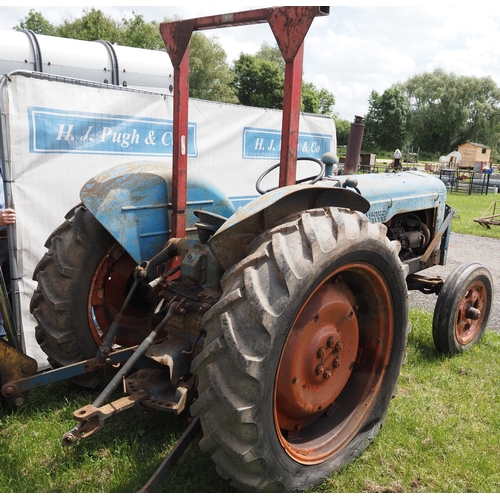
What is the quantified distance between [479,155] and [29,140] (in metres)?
47.4

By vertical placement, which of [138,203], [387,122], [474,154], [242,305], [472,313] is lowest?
[472,313]

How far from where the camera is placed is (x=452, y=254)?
8.70 meters

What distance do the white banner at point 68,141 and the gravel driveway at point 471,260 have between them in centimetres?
303

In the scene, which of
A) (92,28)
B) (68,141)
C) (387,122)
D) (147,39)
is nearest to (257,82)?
(147,39)

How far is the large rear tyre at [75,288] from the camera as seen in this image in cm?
273

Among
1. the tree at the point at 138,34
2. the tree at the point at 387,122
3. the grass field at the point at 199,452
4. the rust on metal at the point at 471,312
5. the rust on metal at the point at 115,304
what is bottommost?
the grass field at the point at 199,452

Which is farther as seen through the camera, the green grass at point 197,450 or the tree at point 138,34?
the tree at point 138,34

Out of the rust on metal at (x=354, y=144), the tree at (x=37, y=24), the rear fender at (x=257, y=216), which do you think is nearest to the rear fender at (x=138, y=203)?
the rear fender at (x=257, y=216)

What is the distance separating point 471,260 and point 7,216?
7.30 metres

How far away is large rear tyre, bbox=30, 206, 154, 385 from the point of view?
273cm

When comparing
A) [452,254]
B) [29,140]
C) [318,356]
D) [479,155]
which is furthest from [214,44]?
[318,356]

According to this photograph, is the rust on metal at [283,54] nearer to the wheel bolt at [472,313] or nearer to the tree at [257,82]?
the wheel bolt at [472,313]

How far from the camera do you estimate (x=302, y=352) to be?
7.29 ft

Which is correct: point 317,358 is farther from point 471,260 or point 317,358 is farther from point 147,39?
point 147,39
